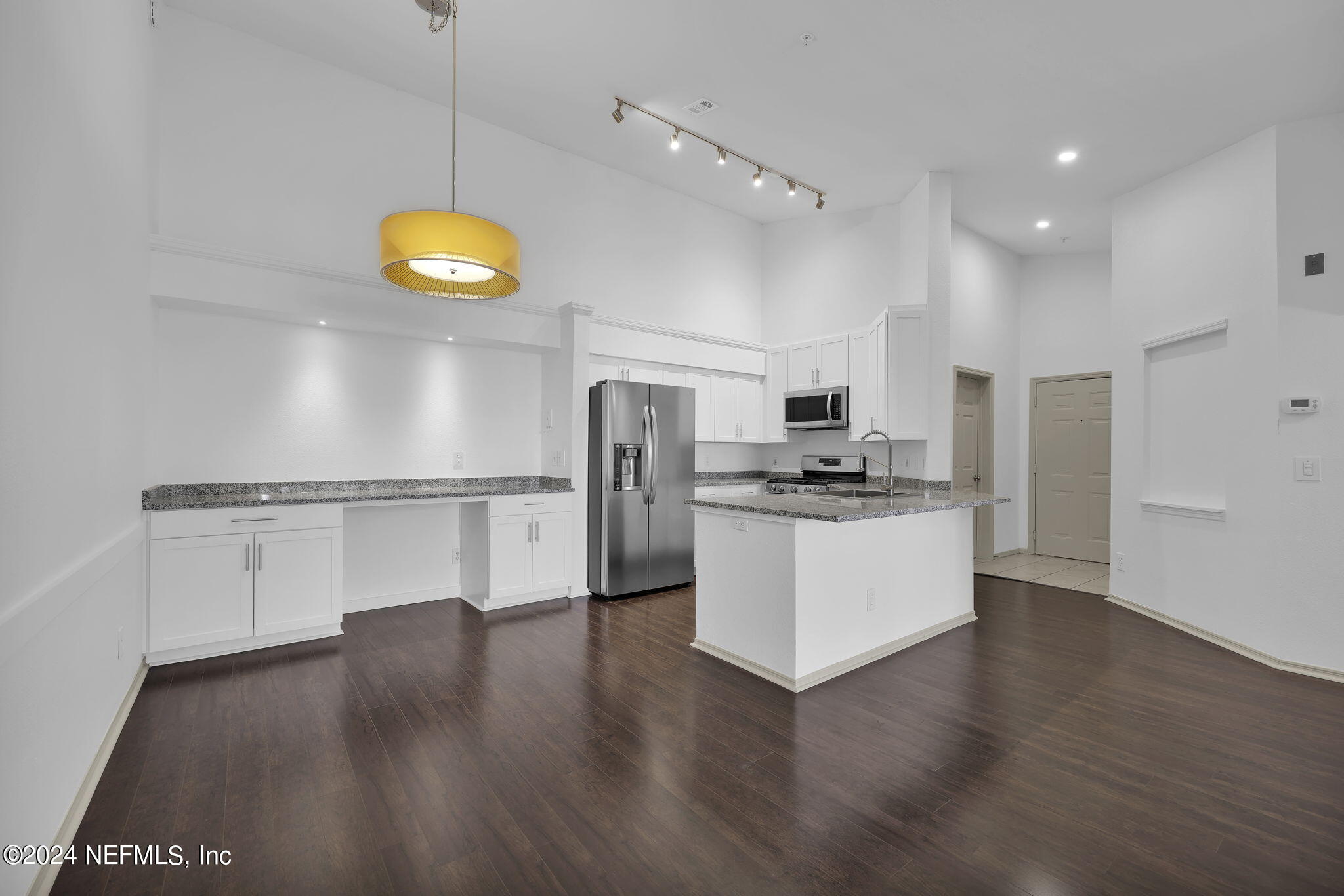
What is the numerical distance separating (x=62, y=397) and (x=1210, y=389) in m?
6.10

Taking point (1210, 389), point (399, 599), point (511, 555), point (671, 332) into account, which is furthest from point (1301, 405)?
point (399, 599)

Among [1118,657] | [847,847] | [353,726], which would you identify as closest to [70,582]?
[353,726]

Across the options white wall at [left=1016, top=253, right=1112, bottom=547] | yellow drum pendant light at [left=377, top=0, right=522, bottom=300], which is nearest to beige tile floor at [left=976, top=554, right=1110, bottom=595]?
white wall at [left=1016, top=253, right=1112, bottom=547]

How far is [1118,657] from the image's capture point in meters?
3.58

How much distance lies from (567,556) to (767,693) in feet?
7.72

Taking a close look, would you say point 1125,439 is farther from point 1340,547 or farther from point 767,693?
point 767,693

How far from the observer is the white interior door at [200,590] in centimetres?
321

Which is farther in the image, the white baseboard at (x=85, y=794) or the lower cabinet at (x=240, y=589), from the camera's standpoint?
the lower cabinet at (x=240, y=589)

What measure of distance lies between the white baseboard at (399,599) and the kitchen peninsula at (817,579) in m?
2.25

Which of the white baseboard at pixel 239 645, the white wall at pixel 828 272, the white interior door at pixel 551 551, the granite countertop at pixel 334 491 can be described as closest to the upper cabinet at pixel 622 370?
the granite countertop at pixel 334 491

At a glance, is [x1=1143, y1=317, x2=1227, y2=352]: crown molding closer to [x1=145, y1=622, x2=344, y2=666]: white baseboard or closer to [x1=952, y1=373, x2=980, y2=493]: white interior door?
[x1=952, y1=373, x2=980, y2=493]: white interior door

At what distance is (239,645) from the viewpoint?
11.4 ft

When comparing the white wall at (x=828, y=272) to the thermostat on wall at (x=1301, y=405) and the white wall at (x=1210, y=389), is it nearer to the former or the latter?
the white wall at (x=1210, y=389)

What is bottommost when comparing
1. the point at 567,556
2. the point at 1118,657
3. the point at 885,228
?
the point at 1118,657
